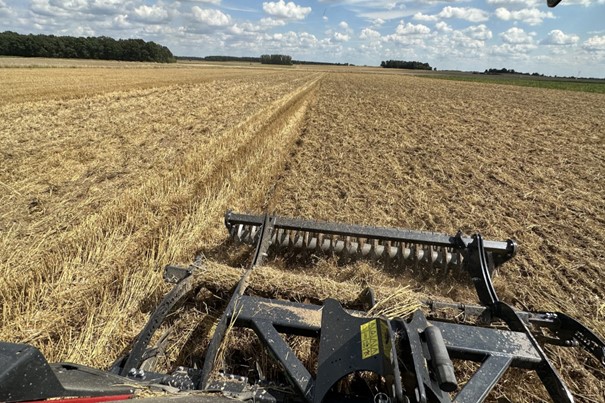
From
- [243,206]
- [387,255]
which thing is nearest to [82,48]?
[243,206]

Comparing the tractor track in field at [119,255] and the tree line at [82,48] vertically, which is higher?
the tree line at [82,48]

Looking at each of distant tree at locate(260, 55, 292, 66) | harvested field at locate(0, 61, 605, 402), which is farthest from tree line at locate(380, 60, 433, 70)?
harvested field at locate(0, 61, 605, 402)

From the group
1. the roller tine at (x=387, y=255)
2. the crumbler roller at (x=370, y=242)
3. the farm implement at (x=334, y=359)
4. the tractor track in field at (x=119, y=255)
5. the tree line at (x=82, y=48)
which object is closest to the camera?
the farm implement at (x=334, y=359)

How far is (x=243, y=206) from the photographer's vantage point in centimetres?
603

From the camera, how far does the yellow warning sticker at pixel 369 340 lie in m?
1.78

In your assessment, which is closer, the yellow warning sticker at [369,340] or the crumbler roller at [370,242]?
the yellow warning sticker at [369,340]

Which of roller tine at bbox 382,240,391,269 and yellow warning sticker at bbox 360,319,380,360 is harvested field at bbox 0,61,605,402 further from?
yellow warning sticker at bbox 360,319,380,360

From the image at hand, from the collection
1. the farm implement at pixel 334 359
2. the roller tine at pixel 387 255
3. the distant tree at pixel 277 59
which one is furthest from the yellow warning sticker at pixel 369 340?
the distant tree at pixel 277 59

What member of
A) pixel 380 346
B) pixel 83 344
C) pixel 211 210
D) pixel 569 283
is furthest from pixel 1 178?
pixel 569 283

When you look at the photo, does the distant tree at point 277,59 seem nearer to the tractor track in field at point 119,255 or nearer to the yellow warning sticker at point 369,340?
the tractor track in field at point 119,255

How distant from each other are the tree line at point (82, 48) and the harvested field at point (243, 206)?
269 feet

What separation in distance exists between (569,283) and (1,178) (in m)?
8.74

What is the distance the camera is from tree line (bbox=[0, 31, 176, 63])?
245 feet

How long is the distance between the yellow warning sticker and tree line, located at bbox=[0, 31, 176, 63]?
96666 mm
